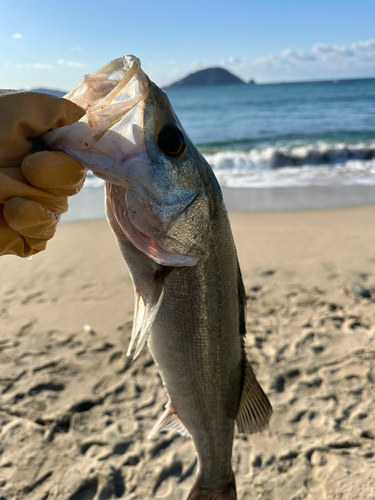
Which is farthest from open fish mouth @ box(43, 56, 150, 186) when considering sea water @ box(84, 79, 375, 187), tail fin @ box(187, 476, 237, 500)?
sea water @ box(84, 79, 375, 187)

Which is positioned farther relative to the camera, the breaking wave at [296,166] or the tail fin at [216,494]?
the breaking wave at [296,166]

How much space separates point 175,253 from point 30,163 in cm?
65

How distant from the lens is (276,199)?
30.6ft

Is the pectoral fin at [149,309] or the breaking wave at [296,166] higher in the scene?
the pectoral fin at [149,309]

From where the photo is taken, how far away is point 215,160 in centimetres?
1466

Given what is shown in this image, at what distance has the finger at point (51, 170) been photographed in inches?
58.1

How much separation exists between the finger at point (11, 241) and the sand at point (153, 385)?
1.84m

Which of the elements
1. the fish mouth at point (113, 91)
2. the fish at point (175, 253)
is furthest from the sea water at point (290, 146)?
the fish mouth at point (113, 91)

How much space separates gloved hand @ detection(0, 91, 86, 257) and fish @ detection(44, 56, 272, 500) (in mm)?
70

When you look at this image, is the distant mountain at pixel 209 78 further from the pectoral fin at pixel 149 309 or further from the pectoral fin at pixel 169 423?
the pectoral fin at pixel 149 309

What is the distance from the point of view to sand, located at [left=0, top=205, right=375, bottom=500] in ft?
9.11

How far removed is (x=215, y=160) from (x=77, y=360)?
11727 millimetres

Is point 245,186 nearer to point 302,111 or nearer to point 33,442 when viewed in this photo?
point 33,442

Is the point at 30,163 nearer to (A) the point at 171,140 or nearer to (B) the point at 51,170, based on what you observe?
(B) the point at 51,170
